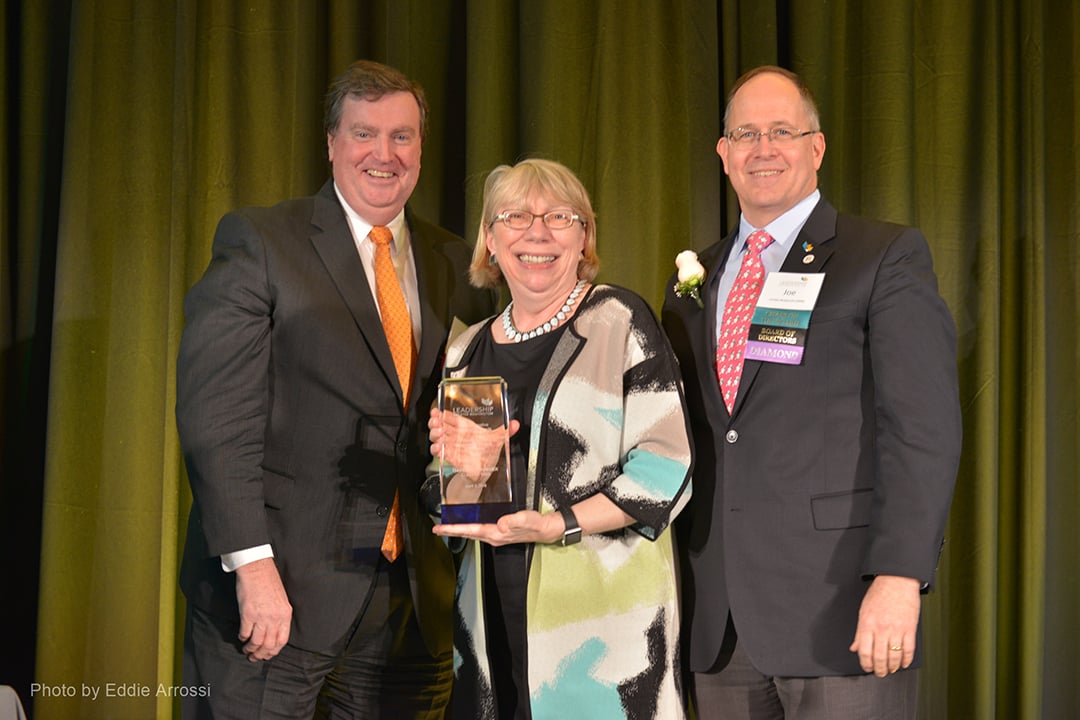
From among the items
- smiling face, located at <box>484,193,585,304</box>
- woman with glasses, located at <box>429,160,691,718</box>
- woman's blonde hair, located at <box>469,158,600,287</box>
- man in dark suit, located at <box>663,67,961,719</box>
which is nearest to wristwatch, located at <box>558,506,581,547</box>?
woman with glasses, located at <box>429,160,691,718</box>

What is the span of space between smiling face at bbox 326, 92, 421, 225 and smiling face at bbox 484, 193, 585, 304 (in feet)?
1.30

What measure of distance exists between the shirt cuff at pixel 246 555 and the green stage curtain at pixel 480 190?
999 millimetres

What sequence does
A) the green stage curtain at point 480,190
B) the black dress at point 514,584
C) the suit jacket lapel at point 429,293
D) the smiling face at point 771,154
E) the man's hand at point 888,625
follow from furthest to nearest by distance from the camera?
the green stage curtain at point 480,190, the suit jacket lapel at point 429,293, the smiling face at point 771,154, the black dress at point 514,584, the man's hand at point 888,625

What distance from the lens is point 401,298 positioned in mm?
2445

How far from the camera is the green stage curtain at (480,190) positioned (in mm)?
3115

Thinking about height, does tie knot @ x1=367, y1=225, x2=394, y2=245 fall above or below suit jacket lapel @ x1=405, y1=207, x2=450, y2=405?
above

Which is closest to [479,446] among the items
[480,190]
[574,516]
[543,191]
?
[574,516]

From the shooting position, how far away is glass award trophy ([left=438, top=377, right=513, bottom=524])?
197cm

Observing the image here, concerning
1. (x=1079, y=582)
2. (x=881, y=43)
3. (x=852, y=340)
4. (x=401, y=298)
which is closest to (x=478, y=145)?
(x=401, y=298)

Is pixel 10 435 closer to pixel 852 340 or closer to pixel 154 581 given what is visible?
pixel 154 581

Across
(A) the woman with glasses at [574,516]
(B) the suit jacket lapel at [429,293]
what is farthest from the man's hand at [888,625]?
(B) the suit jacket lapel at [429,293]

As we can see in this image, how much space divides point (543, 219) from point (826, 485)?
2.66 ft

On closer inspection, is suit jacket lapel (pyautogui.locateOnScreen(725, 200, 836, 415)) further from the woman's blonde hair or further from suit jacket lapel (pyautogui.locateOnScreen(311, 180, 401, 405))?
suit jacket lapel (pyautogui.locateOnScreen(311, 180, 401, 405))

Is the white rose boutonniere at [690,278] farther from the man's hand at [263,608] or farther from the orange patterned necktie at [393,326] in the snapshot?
the man's hand at [263,608]
